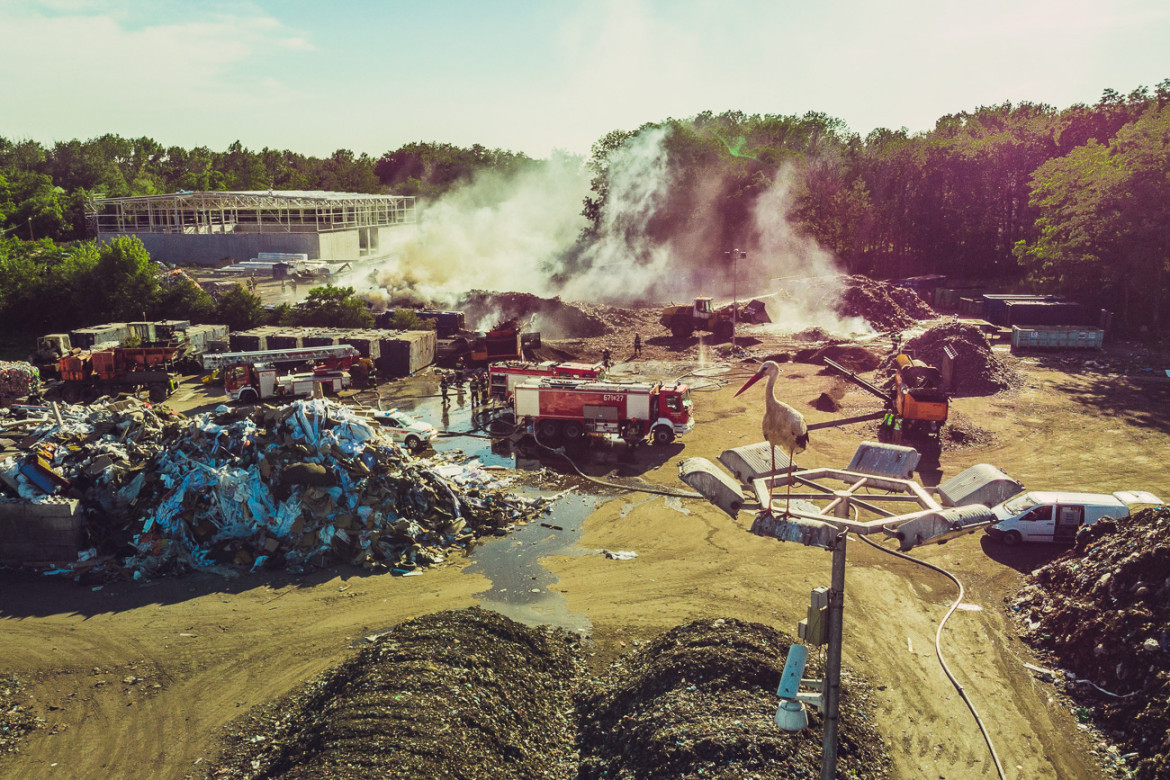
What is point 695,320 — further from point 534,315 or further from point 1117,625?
point 1117,625

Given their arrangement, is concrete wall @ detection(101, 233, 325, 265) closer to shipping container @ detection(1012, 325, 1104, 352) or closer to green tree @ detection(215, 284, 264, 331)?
green tree @ detection(215, 284, 264, 331)

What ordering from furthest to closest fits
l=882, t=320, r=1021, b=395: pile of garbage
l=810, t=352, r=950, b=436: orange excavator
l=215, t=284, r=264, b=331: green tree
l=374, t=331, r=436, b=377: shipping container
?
l=215, t=284, r=264, b=331: green tree → l=374, t=331, r=436, b=377: shipping container → l=882, t=320, r=1021, b=395: pile of garbage → l=810, t=352, r=950, b=436: orange excavator

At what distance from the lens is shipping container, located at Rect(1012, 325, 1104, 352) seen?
42.3 meters

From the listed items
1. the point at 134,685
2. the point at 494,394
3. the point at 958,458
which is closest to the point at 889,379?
the point at 958,458

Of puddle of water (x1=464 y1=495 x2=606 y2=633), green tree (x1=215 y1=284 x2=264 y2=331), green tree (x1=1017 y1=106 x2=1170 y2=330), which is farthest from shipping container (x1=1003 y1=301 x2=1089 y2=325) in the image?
green tree (x1=215 y1=284 x2=264 y2=331)

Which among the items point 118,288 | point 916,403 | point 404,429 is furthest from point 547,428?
point 118,288

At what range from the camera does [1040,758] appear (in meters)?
11.6

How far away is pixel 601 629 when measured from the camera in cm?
1564

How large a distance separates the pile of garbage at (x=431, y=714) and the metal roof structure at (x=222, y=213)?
61.2 m

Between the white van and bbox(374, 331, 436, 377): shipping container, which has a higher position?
bbox(374, 331, 436, 377): shipping container

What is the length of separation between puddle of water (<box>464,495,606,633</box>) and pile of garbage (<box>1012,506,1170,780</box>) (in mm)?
8763

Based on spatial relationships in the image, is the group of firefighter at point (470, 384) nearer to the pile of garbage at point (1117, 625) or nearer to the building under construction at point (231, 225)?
the pile of garbage at point (1117, 625)

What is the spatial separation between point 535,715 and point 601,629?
11.7 ft

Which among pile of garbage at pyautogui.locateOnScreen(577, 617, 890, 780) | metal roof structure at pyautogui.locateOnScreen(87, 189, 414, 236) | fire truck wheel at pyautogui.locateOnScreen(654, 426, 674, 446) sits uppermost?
metal roof structure at pyautogui.locateOnScreen(87, 189, 414, 236)
